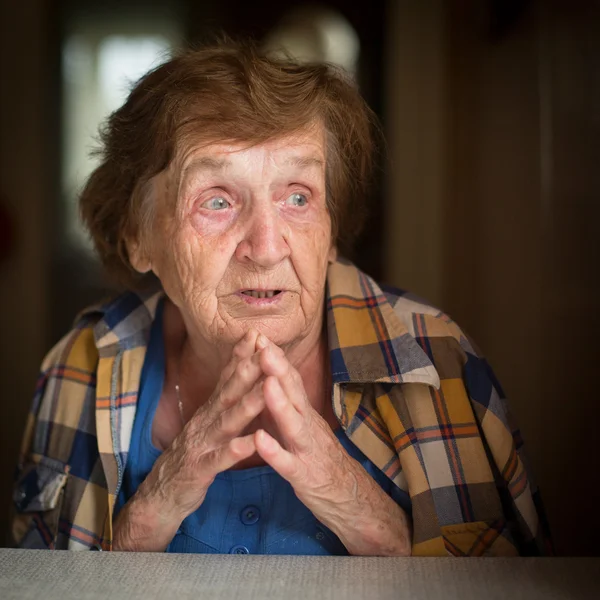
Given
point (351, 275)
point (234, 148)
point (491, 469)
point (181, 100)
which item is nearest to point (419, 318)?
point (351, 275)

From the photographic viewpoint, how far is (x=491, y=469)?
4.82ft

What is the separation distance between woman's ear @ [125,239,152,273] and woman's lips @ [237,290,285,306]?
1.00 feet

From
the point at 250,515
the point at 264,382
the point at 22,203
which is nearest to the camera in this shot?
the point at 264,382

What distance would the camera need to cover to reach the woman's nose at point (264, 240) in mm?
1386

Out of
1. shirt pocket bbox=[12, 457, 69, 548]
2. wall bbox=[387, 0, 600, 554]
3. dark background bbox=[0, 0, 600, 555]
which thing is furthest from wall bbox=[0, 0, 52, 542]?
shirt pocket bbox=[12, 457, 69, 548]

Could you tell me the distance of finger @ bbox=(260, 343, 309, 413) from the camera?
124 cm

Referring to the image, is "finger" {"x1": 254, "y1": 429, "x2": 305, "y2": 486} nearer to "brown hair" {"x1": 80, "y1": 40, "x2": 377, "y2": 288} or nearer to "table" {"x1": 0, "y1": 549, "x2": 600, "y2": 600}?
"table" {"x1": 0, "y1": 549, "x2": 600, "y2": 600}

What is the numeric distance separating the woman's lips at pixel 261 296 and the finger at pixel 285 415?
0.23 metres

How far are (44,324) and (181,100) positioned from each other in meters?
2.18

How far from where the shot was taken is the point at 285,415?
4.05ft

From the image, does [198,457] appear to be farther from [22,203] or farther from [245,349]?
[22,203]

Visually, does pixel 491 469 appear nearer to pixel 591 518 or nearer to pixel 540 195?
pixel 591 518

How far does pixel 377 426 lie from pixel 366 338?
178mm

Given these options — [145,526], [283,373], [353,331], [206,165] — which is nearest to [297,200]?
[206,165]
